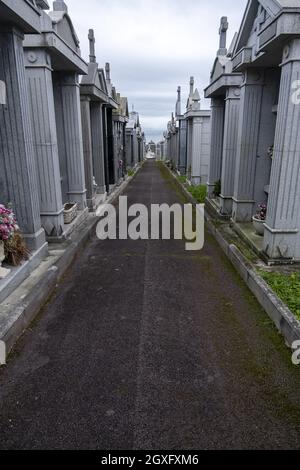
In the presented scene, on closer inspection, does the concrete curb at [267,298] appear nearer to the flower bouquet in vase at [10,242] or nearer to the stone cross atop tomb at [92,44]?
the flower bouquet in vase at [10,242]

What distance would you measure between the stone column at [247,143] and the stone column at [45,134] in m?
4.69

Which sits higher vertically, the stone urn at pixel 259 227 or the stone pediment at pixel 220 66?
the stone pediment at pixel 220 66

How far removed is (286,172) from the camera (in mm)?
6059

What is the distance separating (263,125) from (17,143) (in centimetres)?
601

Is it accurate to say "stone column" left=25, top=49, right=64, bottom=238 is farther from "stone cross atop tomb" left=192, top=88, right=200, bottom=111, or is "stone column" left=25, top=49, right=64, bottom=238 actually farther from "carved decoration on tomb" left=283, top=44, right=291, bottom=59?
"stone cross atop tomb" left=192, top=88, right=200, bottom=111

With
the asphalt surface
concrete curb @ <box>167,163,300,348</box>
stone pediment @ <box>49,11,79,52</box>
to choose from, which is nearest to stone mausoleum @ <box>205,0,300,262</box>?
concrete curb @ <box>167,163,300,348</box>

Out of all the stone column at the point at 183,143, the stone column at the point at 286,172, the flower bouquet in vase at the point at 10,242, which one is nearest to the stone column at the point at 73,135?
the flower bouquet in vase at the point at 10,242

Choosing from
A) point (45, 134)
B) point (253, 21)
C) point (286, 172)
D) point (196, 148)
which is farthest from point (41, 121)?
point (196, 148)

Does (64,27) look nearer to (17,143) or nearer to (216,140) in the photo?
(17,143)

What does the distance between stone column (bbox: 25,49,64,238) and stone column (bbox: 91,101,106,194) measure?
21.4 ft

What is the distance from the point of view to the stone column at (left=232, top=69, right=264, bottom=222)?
321 inches

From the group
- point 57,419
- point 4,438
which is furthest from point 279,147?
point 4,438

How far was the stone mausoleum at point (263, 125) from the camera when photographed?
5.78m

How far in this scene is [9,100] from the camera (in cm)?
570
